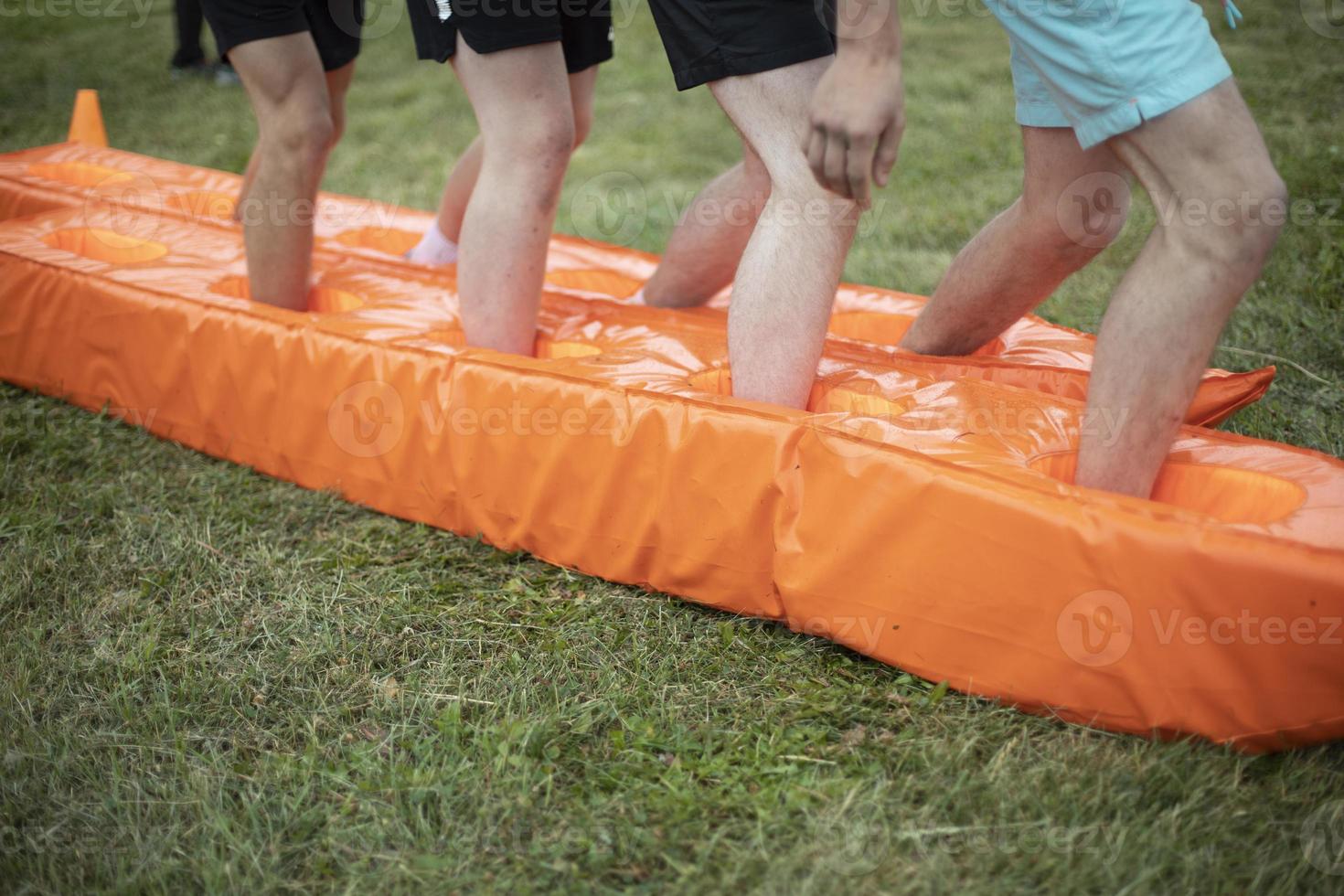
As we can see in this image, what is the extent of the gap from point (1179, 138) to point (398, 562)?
1.37 m

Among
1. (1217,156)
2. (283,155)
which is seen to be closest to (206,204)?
(283,155)

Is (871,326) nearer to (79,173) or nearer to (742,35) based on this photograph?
(742,35)

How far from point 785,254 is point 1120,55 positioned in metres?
0.57

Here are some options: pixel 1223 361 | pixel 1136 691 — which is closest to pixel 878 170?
pixel 1136 691

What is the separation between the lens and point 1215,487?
1634 millimetres

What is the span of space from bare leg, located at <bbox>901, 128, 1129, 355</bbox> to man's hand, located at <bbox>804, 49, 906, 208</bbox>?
0.39 metres

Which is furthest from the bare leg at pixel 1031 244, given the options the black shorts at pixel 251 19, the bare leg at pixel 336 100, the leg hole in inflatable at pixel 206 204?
the leg hole in inflatable at pixel 206 204

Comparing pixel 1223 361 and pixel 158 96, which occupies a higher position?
pixel 158 96

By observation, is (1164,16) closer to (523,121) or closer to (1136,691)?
(1136,691)

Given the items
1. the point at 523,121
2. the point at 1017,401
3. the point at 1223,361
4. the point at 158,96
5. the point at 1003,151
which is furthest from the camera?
the point at 158,96

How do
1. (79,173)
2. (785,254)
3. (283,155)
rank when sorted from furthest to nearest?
(79,173)
(283,155)
(785,254)

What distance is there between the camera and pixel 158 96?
238 inches

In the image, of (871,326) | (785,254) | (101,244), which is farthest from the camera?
(101,244)

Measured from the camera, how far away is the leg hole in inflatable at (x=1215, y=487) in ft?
5.16
